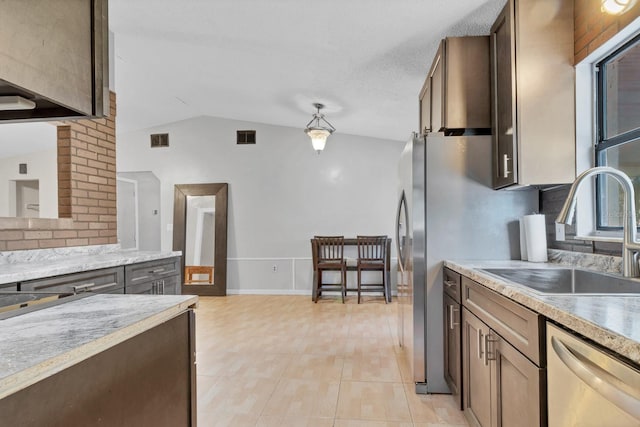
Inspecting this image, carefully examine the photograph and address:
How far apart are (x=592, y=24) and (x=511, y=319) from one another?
1.52 m

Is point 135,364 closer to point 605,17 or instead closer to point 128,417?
point 128,417

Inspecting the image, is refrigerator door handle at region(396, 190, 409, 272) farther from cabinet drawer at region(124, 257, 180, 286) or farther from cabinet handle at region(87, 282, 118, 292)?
cabinet handle at region(87, 282, 118, 292)

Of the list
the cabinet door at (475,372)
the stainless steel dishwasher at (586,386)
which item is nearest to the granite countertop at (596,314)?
the stainless steel dishwasher at (586,386)

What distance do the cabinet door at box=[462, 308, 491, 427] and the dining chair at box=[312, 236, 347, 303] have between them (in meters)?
3.18

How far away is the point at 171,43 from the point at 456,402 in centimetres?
370

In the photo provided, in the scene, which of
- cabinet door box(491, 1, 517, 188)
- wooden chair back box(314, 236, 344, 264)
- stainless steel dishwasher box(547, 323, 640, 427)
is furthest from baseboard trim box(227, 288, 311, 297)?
stainless steel dishwasher box(547, 323, 640, 427)

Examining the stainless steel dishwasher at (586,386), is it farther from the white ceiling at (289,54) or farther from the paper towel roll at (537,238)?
the white ceiling at (289,54)

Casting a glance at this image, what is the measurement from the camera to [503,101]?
2.17 m

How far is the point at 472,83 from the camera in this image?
7.97ft

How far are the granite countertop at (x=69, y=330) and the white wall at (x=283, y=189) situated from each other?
15.1 feet

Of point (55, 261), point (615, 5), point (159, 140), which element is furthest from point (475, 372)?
point (159, 140)

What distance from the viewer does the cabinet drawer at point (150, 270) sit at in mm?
2537

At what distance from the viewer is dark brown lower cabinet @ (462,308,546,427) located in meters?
1.20

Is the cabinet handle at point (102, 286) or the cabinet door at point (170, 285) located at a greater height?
the cabinet handle at point (102, 286)
